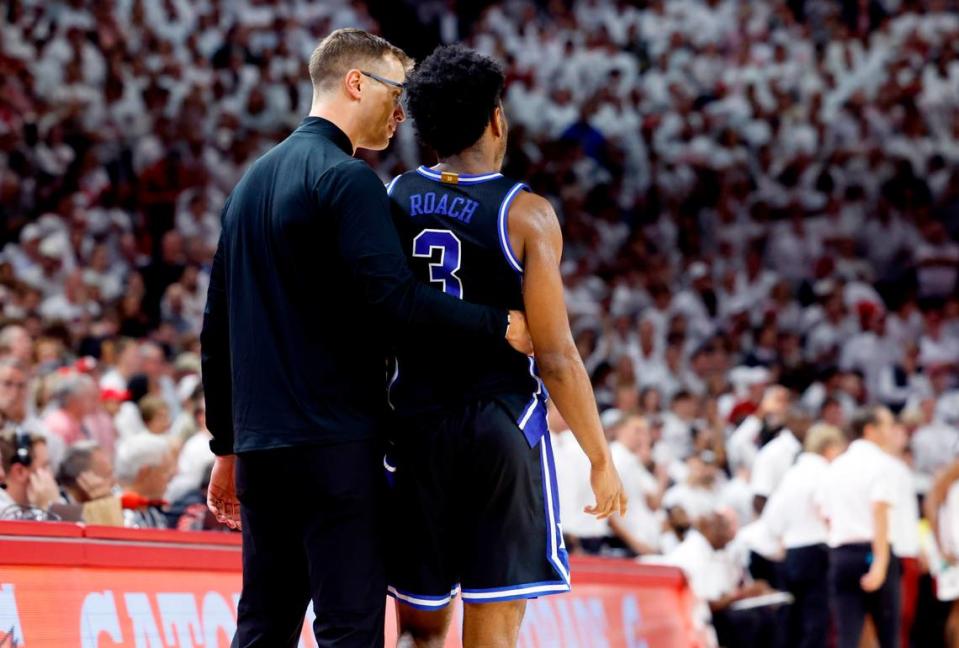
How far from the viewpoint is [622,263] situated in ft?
58.1

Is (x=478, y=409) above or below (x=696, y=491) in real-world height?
above

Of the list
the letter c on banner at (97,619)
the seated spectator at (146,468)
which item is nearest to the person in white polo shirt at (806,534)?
the seated spectator at (146,468)

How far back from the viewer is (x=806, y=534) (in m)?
10.2

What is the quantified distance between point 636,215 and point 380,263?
1511 cm

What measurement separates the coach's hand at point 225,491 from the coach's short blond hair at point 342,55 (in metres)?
1.15

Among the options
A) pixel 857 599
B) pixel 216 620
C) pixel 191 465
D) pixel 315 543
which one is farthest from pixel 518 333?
pixel 857 599

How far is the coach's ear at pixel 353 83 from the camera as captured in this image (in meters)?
4.22

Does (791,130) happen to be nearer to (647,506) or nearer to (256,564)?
(647,506)

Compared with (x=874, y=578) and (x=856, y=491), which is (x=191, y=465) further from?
(x=874, y=578)

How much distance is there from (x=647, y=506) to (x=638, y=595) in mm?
2648

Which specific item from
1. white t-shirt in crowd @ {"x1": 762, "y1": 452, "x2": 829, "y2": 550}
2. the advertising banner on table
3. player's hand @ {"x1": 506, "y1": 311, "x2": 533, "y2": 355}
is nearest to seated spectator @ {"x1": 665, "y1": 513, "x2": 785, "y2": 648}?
white t-shirt in crowd @ {"x1": 762, "y1": 452, "x2": 829, "y2": 550}

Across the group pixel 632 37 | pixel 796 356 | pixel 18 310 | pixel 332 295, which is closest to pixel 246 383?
pixel 332 295

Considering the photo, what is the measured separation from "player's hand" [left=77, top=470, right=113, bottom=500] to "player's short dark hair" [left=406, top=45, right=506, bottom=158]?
3535 mm

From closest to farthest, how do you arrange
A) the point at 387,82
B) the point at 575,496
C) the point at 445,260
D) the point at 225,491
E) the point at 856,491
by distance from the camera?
1. the point at 445,260
2. the point at 387,82
3. the point at 225,491
4. the point at 856,491
5. the point at 575,496
